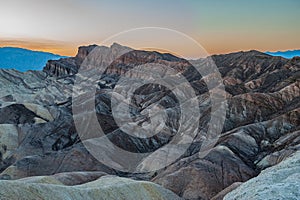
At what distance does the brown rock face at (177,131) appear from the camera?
5119cm

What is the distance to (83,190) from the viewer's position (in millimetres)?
31219

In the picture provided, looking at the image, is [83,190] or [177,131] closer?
[83,190]

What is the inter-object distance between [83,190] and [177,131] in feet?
161

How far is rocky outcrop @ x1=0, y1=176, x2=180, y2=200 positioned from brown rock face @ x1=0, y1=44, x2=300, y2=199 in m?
7.06

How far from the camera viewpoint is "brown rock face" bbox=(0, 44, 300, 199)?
168ft

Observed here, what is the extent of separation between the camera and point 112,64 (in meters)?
182

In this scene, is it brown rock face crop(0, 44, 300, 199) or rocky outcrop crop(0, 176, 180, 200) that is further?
brown rock face crop(0, 44, 300, 199)

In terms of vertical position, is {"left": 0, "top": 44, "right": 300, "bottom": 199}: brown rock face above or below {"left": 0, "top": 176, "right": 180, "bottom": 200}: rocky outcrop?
below

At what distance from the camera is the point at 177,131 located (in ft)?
259

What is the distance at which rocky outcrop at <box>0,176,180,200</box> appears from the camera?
1014 inches

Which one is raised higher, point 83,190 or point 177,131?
point 83,190

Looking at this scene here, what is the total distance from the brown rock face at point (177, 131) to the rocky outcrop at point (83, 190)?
7.06 metres

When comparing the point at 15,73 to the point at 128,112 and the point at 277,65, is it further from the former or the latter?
the point at 277,65

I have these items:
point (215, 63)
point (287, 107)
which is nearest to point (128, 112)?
point (287, 107)
